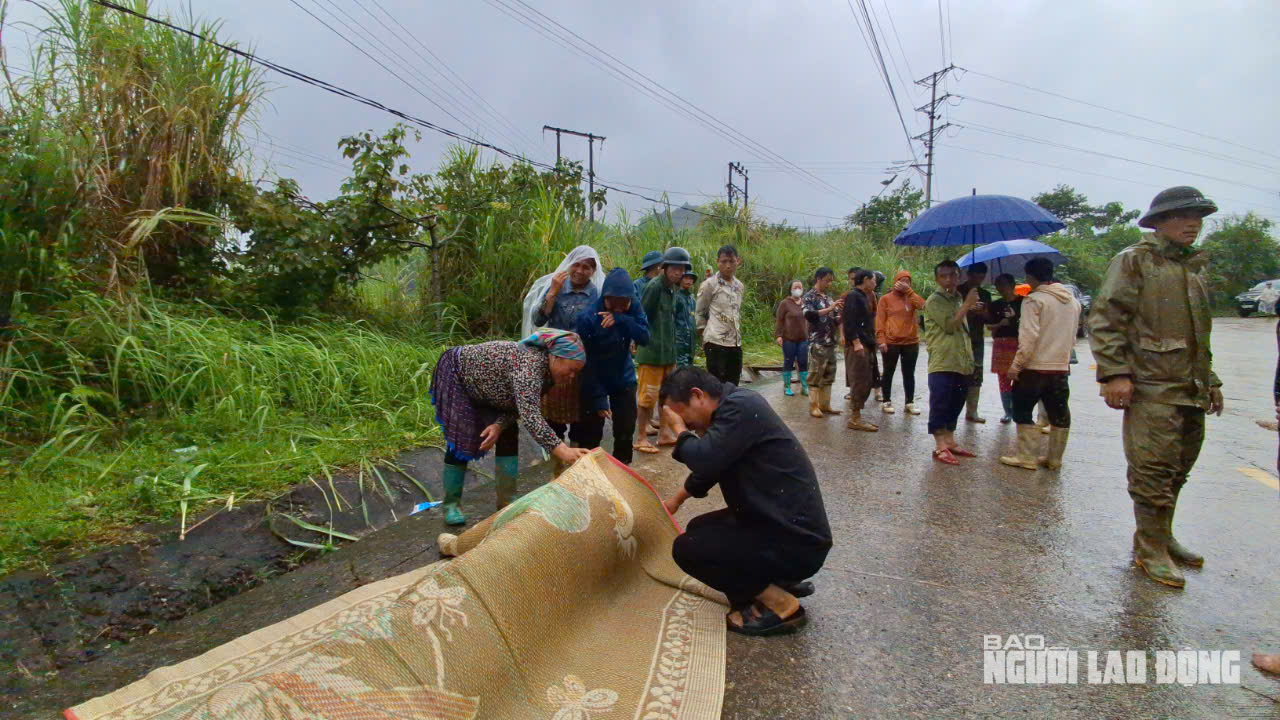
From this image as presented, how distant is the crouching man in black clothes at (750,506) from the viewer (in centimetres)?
272

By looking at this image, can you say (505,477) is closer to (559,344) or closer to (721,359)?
(559,344)

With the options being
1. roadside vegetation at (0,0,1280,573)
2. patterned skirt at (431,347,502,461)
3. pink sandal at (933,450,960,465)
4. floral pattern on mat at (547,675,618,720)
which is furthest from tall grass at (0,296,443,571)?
pink sandal at (933,450,960,465)

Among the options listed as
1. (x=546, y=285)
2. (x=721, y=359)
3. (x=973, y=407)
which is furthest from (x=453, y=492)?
(x=973, y=407)

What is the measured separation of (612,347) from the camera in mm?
4336

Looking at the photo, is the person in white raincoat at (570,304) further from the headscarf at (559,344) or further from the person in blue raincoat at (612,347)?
the headscarf at (559,344)

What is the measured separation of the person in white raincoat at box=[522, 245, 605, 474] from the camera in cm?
423

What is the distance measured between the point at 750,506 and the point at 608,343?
1.83m

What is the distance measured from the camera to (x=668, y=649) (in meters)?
2.56

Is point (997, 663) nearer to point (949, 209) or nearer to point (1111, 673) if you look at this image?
point (1111, 673)

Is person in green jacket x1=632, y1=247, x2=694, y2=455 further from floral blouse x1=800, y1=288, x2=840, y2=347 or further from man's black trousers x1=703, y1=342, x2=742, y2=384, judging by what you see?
floral blouse x1=800, y1=288, x2=840, y2=347

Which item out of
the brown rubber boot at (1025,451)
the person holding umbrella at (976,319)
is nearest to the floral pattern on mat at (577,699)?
the brown rubber boot at (1025,451)

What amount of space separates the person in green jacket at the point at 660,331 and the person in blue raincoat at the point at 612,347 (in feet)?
3.82

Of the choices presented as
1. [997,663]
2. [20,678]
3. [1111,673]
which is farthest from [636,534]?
[20,678]

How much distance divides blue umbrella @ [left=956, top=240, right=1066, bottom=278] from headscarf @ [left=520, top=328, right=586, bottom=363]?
5110 mm
